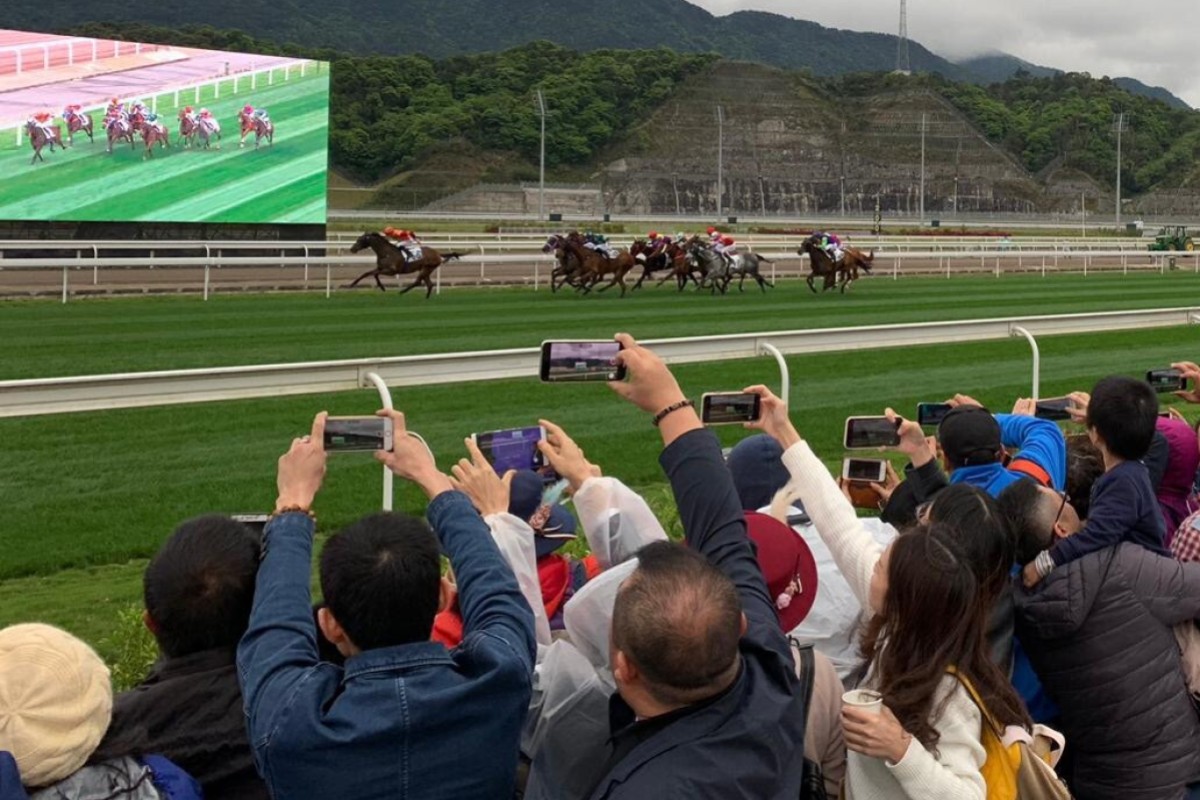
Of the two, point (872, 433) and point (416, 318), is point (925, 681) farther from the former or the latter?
point (416, 318)

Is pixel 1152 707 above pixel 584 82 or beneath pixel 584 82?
beneath

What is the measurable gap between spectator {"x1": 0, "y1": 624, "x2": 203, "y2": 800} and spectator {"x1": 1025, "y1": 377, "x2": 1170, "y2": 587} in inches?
75.0

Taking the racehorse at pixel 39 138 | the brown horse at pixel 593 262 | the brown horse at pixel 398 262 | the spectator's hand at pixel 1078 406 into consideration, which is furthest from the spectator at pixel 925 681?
the racehorse at pixel 39 138

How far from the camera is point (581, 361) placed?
266 centimetres

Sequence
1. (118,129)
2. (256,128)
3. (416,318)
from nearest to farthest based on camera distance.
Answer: (416,318) < (118,129) < (256,128)

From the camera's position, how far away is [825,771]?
7.73ft

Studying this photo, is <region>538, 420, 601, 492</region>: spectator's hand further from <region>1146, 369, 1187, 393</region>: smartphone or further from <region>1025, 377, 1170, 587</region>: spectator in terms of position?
<region>1146, 369, 1187, 393</region>: smartphone

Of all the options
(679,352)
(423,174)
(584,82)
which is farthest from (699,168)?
(679,352)

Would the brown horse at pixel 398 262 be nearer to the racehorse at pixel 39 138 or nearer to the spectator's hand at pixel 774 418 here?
the racehorse at pixel 39 138

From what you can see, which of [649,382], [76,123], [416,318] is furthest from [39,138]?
[649,382]

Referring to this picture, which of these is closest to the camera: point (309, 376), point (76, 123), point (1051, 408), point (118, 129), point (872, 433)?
point (872, 433)

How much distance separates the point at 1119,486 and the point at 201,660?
7.16ft

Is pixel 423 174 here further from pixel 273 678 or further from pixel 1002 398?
pixel 273 678

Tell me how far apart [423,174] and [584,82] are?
17.3m
